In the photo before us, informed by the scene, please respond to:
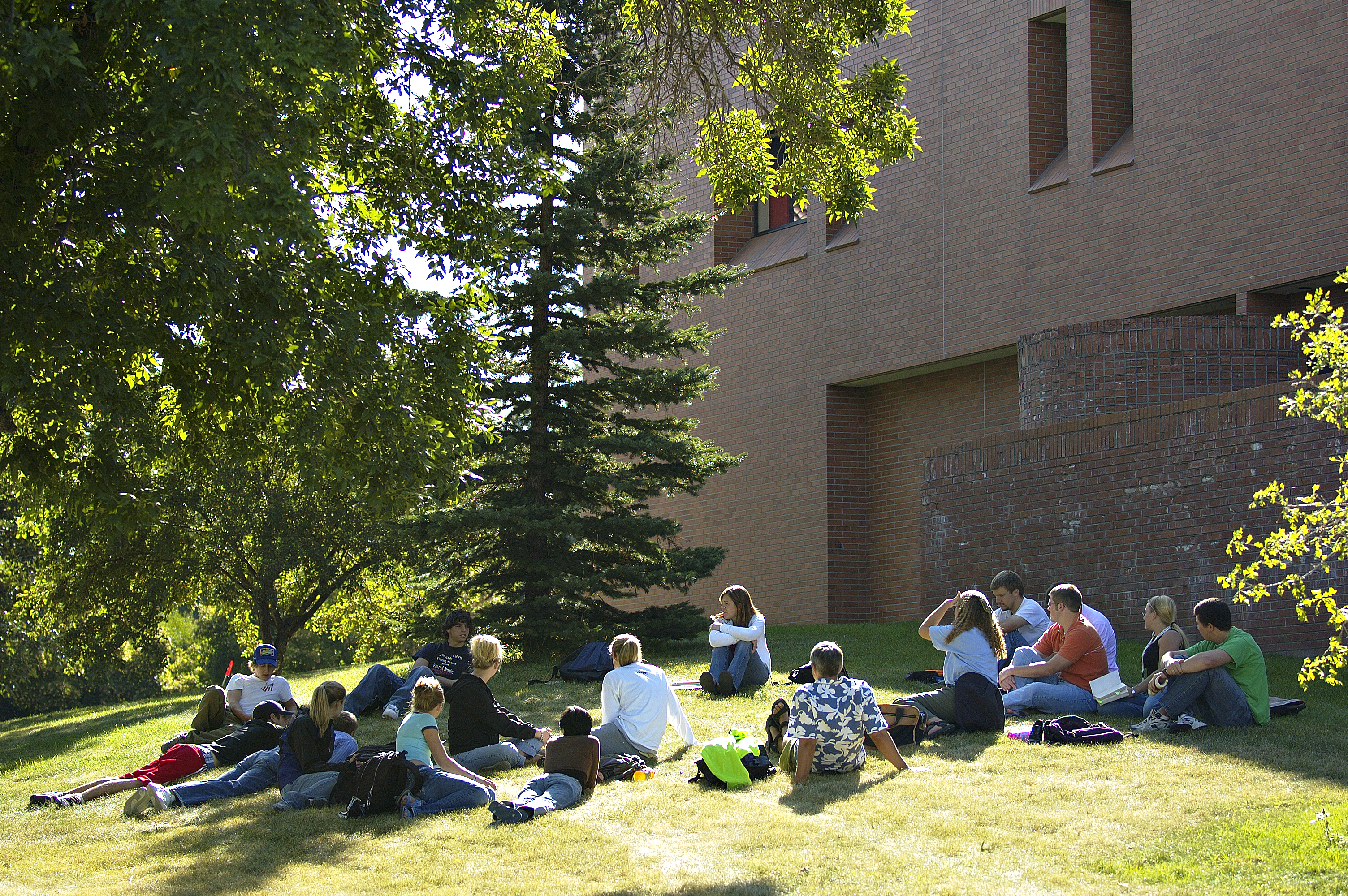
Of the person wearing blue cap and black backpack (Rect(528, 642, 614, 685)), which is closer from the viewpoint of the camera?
the person wearing blue cap

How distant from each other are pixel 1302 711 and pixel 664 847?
237 inches

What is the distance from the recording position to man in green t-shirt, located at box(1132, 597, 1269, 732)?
386 inches

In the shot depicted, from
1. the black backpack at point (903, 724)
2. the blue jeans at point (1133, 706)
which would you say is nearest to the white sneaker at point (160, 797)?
the black backpack at point (903, 724)

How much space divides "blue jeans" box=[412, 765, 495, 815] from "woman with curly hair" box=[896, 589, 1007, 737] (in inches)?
134

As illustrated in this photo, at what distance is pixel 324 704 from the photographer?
9.47 m

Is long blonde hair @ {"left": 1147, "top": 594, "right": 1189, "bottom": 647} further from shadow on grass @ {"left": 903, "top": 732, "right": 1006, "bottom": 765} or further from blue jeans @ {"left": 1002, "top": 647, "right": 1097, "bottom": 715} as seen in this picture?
shadow on grass @ {"left": 903, "top": 732, "right": 1006, "bottom": 765}

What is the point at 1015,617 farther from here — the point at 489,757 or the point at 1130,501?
the point at 489,757

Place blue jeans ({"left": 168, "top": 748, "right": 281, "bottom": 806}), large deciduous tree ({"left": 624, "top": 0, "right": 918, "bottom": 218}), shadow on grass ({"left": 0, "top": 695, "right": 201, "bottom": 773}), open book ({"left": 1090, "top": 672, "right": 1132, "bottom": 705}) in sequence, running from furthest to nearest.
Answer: shadow on grass ({"left": 0, "top": 695, "right": 201, "bottom": 773}) < large deciduous tree ({"left": 624, "top": 0, "right": 918, "bottom": 218}) < open book ({"left": 1090, "top": 672, "right": 1132, "bottom": 705}) < blue jeans ({"left": 168, "top": 748, "right": 281, "bottom": 806})

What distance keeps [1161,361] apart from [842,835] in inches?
436

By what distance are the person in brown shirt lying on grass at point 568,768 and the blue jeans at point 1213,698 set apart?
4546mm

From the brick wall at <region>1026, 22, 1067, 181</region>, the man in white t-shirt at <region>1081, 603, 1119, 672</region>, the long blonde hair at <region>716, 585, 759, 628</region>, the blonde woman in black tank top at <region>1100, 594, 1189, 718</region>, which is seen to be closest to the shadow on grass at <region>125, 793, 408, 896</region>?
the long blonde hair at <region>716, 585, 759, 628</region>

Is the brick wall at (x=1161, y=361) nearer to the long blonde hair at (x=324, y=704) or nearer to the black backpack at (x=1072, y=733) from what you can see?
the black backpack at (x=1072, y=733)

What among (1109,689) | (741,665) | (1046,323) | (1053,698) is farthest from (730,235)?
(1109,689)

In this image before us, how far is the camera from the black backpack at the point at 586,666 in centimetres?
1456
